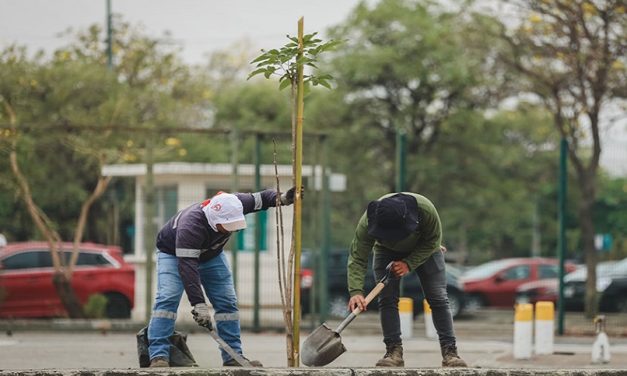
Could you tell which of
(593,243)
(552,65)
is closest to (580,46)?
(552,65)

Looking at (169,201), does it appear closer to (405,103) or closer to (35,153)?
(35,153)

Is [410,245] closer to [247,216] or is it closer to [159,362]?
→ [159,362]

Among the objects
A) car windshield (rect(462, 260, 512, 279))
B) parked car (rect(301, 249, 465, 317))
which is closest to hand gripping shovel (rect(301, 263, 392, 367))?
parked car (rect(301, 249, 465, 317))

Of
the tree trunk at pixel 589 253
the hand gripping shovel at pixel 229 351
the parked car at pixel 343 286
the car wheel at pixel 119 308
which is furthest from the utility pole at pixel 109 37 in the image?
the hand gripping shovel at pixel 229 351

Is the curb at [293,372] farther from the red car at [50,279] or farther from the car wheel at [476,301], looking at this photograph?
the car wheel at [476,301]

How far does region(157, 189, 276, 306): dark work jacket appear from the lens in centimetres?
874

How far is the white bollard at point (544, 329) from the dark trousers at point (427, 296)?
15.6 feet

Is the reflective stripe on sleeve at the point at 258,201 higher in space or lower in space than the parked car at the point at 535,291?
higher

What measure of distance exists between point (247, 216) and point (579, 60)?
738cm

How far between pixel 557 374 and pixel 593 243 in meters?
11.7

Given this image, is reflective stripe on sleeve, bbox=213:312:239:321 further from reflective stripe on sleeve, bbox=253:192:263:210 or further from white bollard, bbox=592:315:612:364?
white bollard, bbox=592:315:612:364

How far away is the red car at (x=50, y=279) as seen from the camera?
18.7 metres

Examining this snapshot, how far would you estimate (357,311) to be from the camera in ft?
28.3

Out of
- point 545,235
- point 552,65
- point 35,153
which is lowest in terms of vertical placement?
point 545,235
